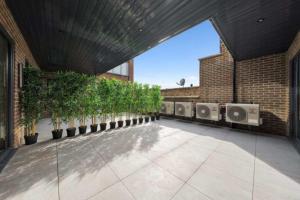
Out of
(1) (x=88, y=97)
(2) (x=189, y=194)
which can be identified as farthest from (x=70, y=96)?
(2) (x=189, y=194)

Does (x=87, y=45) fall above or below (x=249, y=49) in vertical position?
above

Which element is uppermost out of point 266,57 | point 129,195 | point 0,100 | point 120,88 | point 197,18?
point 197,18

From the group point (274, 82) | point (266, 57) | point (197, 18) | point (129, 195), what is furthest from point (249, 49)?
point (129, 195)

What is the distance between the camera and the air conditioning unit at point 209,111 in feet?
15.0

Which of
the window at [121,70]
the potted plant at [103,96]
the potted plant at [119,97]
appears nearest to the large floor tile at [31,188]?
the potted plant at [103,96]

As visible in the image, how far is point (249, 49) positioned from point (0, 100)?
5.81 metres

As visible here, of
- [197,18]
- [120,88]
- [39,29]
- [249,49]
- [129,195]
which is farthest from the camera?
[120,88]

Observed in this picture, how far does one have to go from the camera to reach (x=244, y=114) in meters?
3.91

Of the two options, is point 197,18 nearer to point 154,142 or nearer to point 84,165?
point 154,142

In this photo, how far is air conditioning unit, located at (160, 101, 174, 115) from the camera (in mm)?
6318

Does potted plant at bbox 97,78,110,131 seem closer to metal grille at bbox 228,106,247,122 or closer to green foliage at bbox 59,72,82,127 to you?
green foliage at bbox 59,72,82,127

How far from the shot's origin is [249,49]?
3.65 meters

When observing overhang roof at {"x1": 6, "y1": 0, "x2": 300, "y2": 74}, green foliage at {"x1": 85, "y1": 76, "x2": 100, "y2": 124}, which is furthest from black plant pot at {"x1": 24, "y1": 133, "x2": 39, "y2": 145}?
overhang roof at {"x1": 6, "y1": 0, "x2": 300, "y2": 74}

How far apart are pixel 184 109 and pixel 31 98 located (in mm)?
5094
